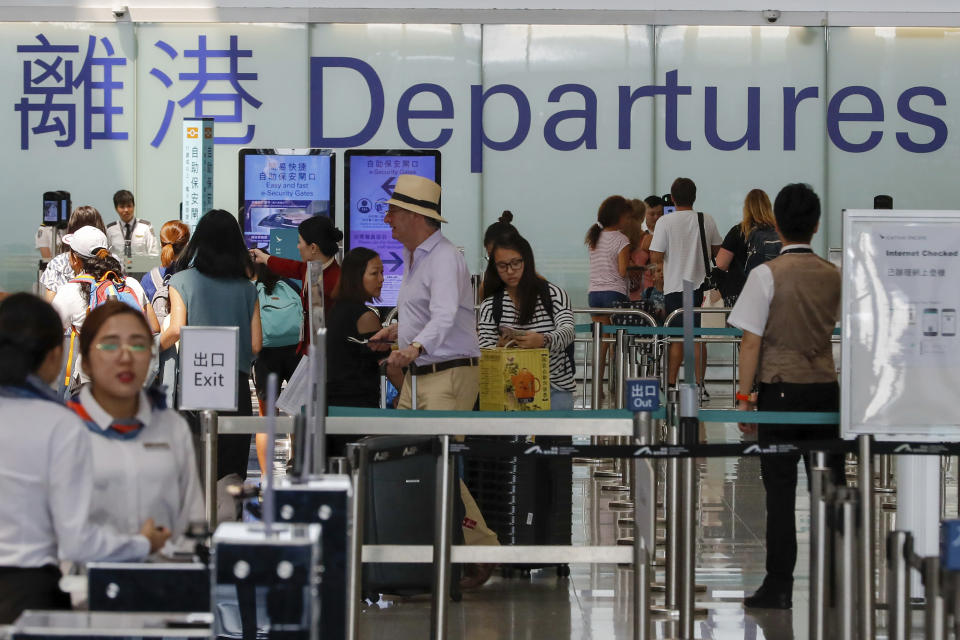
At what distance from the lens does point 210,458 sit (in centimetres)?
495

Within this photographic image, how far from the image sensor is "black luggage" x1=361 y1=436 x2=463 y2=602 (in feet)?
18.7

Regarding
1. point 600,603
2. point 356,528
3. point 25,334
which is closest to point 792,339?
point 600,603

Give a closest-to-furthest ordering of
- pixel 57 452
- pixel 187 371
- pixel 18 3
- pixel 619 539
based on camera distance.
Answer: pixel 57 452
pixel 187 371
pixel 619 539
pixel 18 3

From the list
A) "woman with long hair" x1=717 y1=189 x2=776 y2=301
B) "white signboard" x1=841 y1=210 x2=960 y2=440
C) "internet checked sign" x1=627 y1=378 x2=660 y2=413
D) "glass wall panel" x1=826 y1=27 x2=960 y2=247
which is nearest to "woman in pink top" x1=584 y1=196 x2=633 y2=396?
"woman with long hair" x1=717 y1=189 x2=776 y2=301

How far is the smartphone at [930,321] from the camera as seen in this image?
4.95m

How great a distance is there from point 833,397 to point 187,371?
8.17ft

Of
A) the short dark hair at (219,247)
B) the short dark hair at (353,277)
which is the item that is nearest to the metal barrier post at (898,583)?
the short dark hair at (353,277)

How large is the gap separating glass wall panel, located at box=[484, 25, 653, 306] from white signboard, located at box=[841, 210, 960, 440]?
10.9m

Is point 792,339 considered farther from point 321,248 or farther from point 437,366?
point 321,248

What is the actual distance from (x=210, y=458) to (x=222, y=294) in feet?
6.30

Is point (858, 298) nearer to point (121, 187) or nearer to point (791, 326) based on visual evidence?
point (791, 326)

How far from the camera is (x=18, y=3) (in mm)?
A: 15648

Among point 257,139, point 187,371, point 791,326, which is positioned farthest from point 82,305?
point 257,139

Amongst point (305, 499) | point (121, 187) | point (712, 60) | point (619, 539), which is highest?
point (712, 60)
